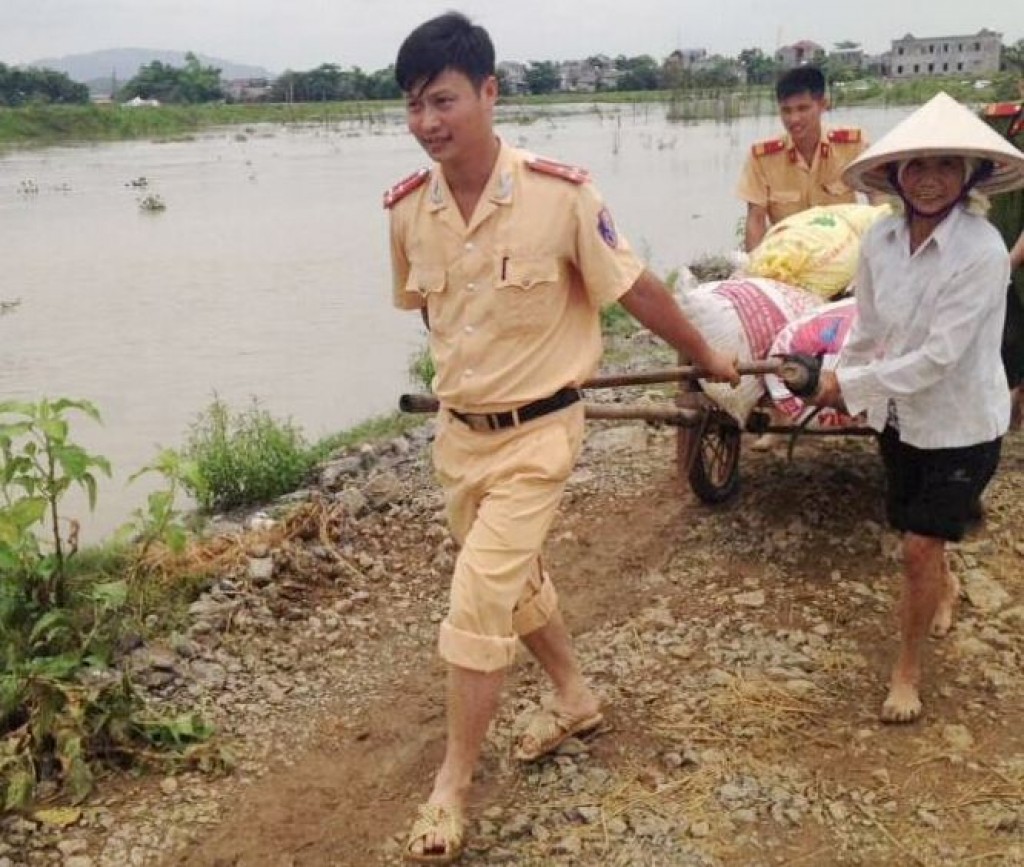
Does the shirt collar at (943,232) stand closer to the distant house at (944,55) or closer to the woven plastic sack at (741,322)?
the woven plastic sack at (741,322)

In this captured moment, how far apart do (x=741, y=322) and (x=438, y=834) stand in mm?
2002

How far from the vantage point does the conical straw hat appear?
8.34ft

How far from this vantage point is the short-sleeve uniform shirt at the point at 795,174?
192 inches

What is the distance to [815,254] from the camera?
3969 mm

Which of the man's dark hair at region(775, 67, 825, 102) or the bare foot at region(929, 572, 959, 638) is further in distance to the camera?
the man's dark hair at region(775, 67, 825, 102)

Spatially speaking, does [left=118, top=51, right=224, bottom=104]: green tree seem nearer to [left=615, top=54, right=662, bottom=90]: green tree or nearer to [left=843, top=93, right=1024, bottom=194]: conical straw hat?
[left=615, top=54, right=662, bottom=90]: green tree

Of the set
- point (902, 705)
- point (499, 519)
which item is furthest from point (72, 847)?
point (902, 705)

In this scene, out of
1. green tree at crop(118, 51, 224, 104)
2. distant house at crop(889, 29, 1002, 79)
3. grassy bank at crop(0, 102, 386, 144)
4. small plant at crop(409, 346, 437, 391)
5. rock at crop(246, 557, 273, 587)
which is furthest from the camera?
distant house at crop(889, 29, 1002, 79)

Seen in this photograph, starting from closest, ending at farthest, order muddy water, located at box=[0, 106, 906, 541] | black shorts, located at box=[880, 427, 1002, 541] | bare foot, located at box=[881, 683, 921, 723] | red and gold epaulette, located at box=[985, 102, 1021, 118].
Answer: black shorts, located at box=[880, 427, 1002, 541] → bare foot, located at box=[881, 683, 921, 723] → red and gold epaulette, located at box=[985, 102, 1021, 118] → muddy water, located at box=[0, 106, 906, 541]

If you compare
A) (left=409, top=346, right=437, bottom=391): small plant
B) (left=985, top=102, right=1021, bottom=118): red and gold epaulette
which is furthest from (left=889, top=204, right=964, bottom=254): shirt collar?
(left=409, top=346, right=437, bottom=391): small plant

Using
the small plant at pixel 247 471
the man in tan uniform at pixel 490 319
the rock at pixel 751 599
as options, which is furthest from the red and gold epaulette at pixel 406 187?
the small plant at pixel 247 471

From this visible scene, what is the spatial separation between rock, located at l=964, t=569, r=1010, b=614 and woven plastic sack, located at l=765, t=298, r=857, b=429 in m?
0.64

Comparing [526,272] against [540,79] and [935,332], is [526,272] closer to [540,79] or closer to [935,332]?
[935,332]

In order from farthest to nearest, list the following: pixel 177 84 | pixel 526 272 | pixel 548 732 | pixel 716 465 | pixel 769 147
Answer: pixel 177 84 → pixel 769 147 → pixel 716 465 → pixel 548 732 → pixel 526 272
